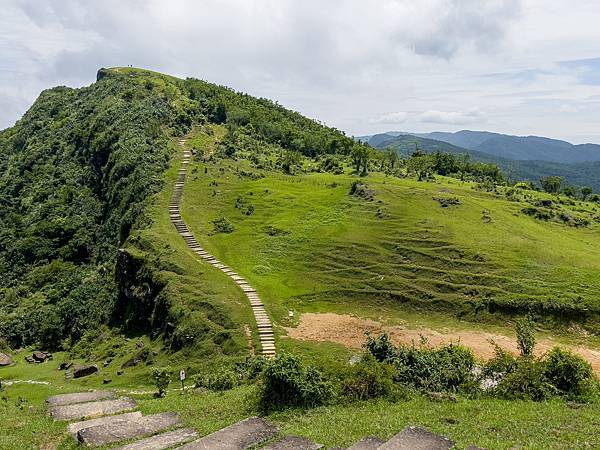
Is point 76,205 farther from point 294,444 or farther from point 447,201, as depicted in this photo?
point 294,444

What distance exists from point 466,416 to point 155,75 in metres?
135

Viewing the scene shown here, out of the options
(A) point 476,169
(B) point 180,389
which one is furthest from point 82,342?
(A) point 476,169

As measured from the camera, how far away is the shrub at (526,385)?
24.9m

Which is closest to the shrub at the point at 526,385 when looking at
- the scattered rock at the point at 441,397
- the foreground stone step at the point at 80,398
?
the scattered rock at the point at 441,397

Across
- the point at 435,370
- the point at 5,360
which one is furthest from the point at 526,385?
the point at 5,360

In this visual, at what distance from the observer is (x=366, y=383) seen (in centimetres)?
2483

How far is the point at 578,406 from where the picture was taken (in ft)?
77.7

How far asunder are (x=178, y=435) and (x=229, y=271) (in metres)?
27.1

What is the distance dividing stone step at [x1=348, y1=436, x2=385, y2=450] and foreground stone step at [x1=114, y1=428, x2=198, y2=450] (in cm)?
678

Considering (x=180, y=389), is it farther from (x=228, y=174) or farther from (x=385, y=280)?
(x=228, y=174)

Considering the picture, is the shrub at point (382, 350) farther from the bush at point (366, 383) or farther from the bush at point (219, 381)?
the bush at point (219, 381)

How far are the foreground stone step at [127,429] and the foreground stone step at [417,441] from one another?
993 cm

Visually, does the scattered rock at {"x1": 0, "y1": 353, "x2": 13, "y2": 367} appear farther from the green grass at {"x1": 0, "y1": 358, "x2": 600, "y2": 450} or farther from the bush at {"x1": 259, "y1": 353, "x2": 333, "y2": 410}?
the bush at {"x1": 259, "y1": 353, "x2": 333, "y2": 410}

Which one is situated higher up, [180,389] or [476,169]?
[476,169]
